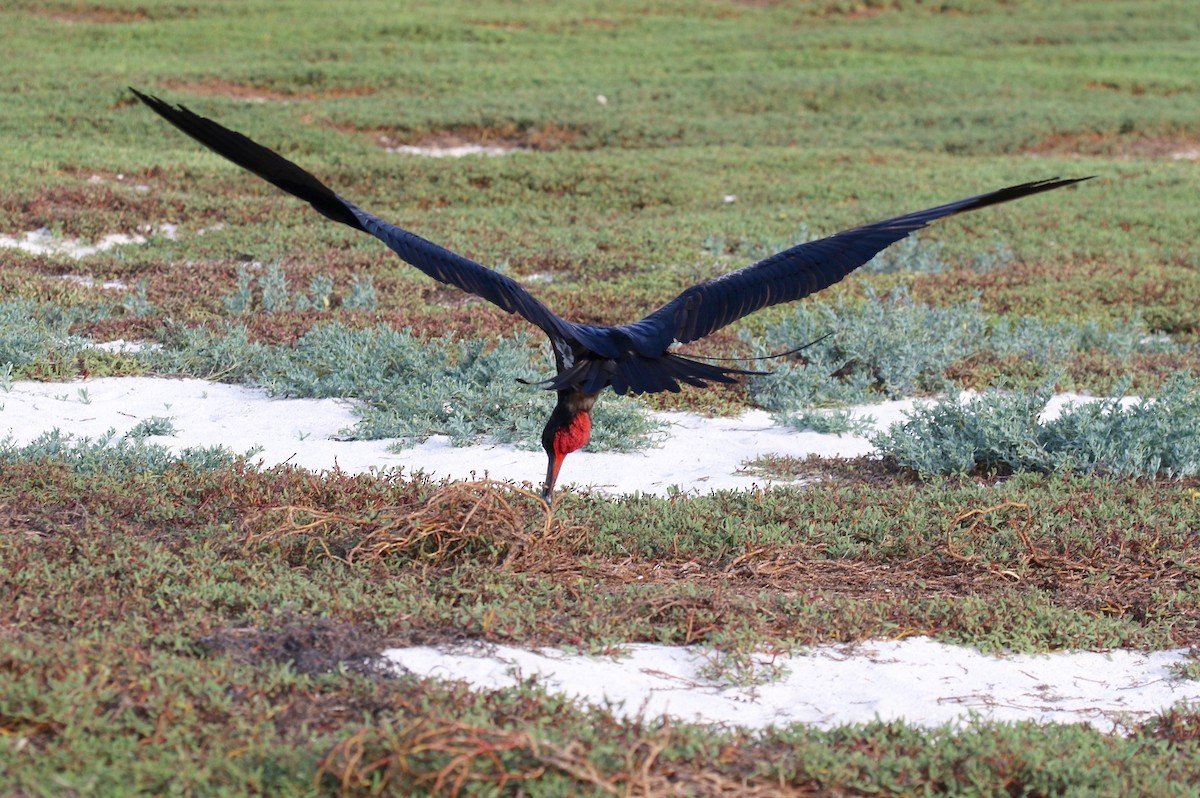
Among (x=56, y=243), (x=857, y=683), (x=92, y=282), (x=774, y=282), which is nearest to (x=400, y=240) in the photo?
(x=774, y=282)

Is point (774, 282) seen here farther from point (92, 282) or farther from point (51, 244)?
point (51, 244)

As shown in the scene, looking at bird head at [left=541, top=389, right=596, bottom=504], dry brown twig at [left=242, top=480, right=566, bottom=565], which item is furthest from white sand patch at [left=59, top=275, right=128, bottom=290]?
bird head at [left=541, top=389, right=596, bottom=504]

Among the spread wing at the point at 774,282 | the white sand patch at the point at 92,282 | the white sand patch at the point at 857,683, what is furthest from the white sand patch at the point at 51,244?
the white sand patch at the point at 857,683

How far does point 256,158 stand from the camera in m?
4.46

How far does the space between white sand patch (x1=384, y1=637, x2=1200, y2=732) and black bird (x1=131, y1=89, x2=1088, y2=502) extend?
3.51 feet

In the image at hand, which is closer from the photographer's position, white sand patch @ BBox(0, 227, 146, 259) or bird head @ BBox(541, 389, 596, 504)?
bird head @ BBox(541, 389, 596, 504)

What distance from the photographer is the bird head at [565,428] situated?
4965 mm

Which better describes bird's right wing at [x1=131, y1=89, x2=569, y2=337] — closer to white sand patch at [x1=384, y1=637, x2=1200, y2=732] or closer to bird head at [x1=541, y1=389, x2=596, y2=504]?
bird head at [x1=541, y1=389, x2=596, y2=504]

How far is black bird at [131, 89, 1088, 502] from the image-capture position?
14.8 feet

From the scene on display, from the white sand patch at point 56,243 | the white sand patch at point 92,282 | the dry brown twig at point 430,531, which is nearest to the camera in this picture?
the dry brown twig at point 430,531

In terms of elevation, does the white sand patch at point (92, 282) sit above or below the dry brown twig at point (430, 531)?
below

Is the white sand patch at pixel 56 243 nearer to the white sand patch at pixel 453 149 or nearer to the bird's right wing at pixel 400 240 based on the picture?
the white sand patch at pixel 453 149

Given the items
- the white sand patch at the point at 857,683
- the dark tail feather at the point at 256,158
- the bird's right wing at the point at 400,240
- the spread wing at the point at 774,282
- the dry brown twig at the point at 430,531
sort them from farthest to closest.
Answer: the spread wing at the point at 774,282 → the dry brown twig at the point at 430,531 → the bird's right wing at the point at 400,240 → the dark tail feather at the point at 256,158 → the white sand patch at the point at 857,683

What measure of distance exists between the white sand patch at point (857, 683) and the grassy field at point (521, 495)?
0.10 m
